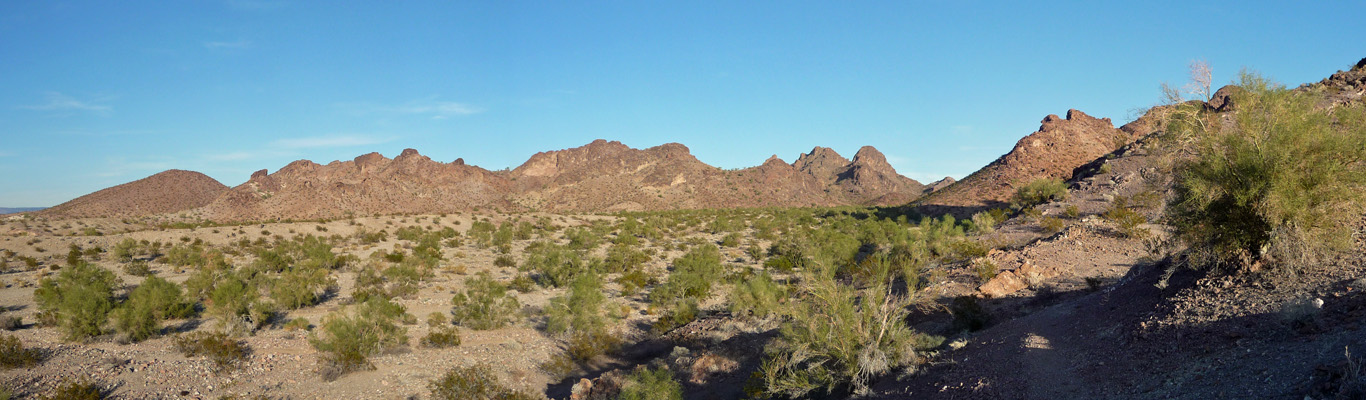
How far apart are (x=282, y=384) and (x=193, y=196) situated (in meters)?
78.6

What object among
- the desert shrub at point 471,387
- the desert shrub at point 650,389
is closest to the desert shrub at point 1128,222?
the desert shrub at point 650,389

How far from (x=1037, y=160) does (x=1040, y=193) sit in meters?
16.3

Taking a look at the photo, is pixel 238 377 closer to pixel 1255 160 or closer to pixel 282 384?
pixel 282 384

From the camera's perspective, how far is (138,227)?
46781 mm

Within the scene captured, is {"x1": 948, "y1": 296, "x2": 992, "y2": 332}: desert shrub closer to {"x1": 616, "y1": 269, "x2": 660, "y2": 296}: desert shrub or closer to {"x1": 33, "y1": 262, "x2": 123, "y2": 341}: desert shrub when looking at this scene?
{"x1": 616, "y1": 269, "x2": 660, "y2": 296}: desert shrub

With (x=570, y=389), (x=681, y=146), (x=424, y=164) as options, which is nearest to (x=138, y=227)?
(x=424, y=164)

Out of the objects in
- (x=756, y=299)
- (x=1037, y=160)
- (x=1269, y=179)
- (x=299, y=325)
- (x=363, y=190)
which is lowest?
(x=299, y=325)

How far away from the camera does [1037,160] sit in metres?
48.9

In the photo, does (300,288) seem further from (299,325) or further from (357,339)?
(357,339)

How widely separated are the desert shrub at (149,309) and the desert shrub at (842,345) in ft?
53.5

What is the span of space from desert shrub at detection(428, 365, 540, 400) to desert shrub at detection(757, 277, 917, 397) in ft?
20.3

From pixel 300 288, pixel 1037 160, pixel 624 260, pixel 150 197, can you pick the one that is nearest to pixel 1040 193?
pixel 1037 160

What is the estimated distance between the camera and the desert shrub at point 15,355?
12039 millimetres

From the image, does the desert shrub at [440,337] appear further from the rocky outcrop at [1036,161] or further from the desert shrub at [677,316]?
the rocky outcrop at [1036,161]
